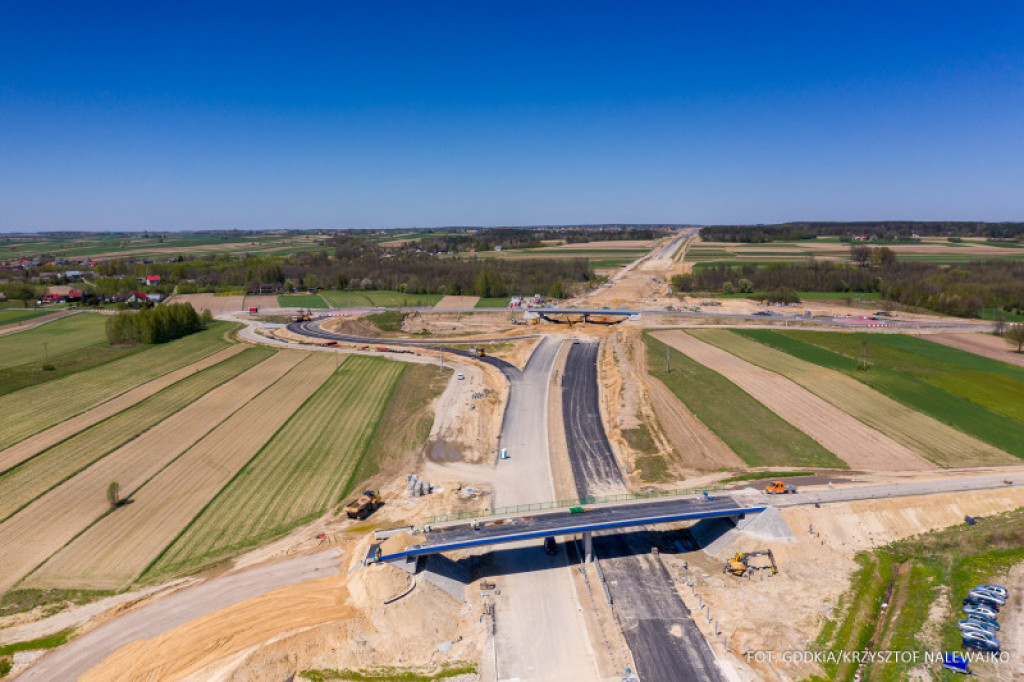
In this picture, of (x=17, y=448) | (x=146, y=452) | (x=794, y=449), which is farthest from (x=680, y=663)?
(x=17, y=448)

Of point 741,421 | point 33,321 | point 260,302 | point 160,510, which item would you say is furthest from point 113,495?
point 260,302

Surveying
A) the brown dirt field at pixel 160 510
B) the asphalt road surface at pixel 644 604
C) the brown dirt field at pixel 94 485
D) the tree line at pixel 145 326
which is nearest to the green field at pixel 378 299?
the tree line at pixel 145 326

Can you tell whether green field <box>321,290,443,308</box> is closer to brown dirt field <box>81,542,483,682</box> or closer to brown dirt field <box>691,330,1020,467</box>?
brown dirt field <box>691,330,1020,467</box>

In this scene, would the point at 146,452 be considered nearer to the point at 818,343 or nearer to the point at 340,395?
the point at 340,395

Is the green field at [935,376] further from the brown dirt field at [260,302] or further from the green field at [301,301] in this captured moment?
the brown dirt field at [260,302]

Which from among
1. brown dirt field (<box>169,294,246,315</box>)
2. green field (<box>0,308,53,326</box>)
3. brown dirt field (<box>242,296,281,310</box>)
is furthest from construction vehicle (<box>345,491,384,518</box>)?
green field (<box>0,308,53,326</box>)

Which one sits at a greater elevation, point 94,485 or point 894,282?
point 894,282

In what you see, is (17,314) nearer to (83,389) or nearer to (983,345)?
(83,389)
